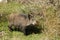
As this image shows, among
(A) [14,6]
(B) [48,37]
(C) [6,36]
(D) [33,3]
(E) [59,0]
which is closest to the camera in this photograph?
(B) [48,37]

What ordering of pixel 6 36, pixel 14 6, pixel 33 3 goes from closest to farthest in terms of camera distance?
pixel 6 36 → pixel 33 3 → pixel 14 6

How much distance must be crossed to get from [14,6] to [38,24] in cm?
316

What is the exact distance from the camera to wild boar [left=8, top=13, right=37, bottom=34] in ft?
35.0

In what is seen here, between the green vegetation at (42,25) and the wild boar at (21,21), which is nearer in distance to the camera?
the green vegetation at (42,25)

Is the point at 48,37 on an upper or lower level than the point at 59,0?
lower

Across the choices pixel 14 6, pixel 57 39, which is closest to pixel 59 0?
pixel 57 39

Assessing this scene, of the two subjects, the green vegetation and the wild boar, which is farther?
the wild boar

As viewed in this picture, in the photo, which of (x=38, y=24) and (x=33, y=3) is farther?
(x=33, y=3)

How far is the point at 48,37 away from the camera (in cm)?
955

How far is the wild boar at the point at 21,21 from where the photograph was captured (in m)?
10.7

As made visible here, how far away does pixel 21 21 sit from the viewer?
35.9ft

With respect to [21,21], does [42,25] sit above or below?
below

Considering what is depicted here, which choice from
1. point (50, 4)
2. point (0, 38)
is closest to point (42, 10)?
point (50, 4)

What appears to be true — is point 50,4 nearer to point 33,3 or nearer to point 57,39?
point 33,3
